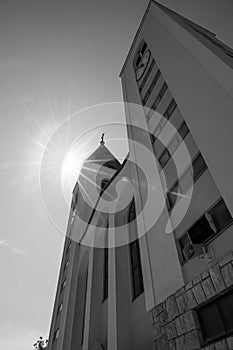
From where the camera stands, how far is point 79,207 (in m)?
19.1

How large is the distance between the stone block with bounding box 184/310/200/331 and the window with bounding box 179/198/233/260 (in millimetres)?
1416

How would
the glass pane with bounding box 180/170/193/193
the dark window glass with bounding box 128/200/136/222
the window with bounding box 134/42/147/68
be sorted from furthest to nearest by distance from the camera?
the window with bounding box 134/42/147/68, the dark window glass with bounding box 128/200/136/222, the glass pane with bounding box 180/170/193/193

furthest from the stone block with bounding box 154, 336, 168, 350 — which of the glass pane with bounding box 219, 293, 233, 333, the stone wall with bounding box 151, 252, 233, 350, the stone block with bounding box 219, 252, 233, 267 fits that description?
the stone block with bounding box 219, 252, 233, 267

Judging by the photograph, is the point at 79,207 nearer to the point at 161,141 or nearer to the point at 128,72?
the point at 128,72

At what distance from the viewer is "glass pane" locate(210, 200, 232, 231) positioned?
4746 mm

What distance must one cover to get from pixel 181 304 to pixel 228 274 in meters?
1.38

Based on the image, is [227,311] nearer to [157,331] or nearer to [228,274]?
[228,274]

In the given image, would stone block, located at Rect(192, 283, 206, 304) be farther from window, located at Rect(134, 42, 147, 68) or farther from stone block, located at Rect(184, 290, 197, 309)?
window, located at Rect(134, 42, 147, 68)

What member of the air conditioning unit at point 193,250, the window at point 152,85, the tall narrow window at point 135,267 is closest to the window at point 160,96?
the window at point 152,85

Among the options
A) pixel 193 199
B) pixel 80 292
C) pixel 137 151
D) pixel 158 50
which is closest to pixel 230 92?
pixel 193 199

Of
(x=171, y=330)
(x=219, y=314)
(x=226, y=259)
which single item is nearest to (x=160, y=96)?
(x=226, y=259)

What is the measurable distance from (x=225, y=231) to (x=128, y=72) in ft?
37.6

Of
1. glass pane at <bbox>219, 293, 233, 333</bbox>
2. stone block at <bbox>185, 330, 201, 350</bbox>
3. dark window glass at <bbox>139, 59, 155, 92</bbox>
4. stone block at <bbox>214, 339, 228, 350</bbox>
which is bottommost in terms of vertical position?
stone block at <bbox>214, 339, 228, 350</bbox>

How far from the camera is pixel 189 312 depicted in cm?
445
